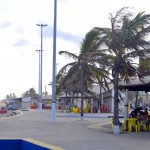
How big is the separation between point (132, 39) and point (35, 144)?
37.8 feet

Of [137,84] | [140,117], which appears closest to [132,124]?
[140,117]

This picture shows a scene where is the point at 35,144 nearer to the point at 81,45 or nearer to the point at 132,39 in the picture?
the point at 132,39

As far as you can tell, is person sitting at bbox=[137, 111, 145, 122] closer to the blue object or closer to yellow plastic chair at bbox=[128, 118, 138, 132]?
yellow plastic chair at bbox=[128, 118, 138, 132]

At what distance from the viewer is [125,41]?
23953 millimetres

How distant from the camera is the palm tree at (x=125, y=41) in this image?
77.3 ft

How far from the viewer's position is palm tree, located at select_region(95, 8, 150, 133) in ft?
77.3

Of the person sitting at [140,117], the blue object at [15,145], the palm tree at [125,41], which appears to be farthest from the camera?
the person sitting at [140,117]

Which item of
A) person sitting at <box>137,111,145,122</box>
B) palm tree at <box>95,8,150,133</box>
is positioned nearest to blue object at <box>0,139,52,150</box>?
palm tree at <box>95,8,150,133</box>

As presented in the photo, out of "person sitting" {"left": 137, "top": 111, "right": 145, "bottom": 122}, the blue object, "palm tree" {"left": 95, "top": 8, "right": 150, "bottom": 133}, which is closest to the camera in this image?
the blue object

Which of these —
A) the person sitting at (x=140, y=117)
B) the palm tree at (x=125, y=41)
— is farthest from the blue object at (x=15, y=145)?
the person sitting at (x=140, y=117)

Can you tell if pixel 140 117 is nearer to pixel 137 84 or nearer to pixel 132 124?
pixel 132 124

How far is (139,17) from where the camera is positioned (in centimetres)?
2348

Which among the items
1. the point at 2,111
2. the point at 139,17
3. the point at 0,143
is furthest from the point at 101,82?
the point at 2,111

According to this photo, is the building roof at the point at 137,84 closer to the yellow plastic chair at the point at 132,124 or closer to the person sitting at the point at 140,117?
the person sitting at the point at 140,117
